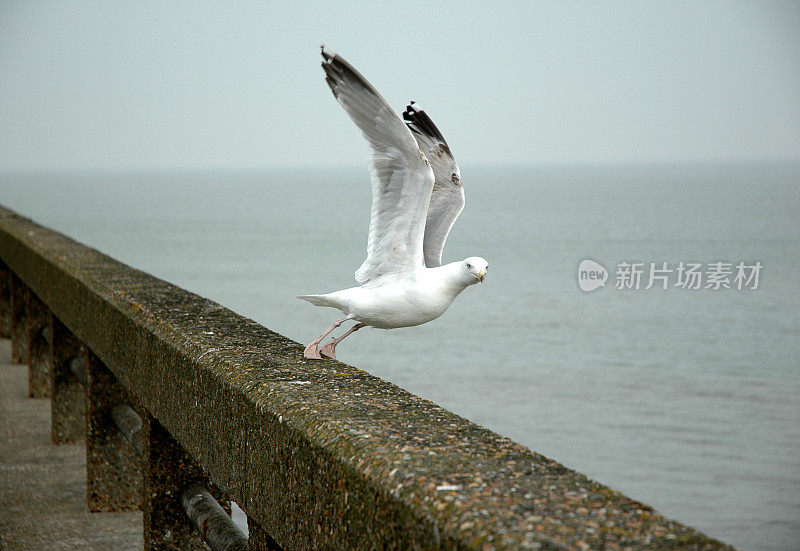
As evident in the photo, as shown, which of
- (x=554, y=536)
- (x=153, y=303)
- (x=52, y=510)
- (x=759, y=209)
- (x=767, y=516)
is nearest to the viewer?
(x=554, y=536)

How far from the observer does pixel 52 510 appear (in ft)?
12.8

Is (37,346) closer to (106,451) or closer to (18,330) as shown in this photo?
(18,330)

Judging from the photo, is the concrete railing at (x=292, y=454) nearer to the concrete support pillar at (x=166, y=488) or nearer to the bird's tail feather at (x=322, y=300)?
the concrete support pillar at (x=166, y=488)

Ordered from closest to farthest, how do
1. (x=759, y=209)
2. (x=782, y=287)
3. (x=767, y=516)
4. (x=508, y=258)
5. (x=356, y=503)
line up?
(x=356, y=503), (x=767, y=516), (x=782, y=287), (x=508, y=258), (x=759, y=209)

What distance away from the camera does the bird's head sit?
3.50 m

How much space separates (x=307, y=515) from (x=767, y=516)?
1473 centimetres

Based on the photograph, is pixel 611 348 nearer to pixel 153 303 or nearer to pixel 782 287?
pixel 782 287

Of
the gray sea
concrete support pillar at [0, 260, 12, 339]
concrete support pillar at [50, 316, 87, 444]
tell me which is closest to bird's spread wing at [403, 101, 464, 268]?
concrete support pillar at [50, 316, 87, 444]

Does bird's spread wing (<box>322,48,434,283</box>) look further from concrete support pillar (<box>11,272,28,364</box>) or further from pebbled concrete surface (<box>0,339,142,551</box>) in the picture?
concrete support pillar (<box>11,272,28,364</box>)

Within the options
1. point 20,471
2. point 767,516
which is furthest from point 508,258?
point 20,471

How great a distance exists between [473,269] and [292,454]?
1.80 m

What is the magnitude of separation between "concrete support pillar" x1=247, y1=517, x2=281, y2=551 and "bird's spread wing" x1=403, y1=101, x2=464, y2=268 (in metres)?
2.43

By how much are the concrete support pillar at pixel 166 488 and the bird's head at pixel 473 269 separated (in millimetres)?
1222

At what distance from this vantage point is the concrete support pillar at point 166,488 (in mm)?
2770
